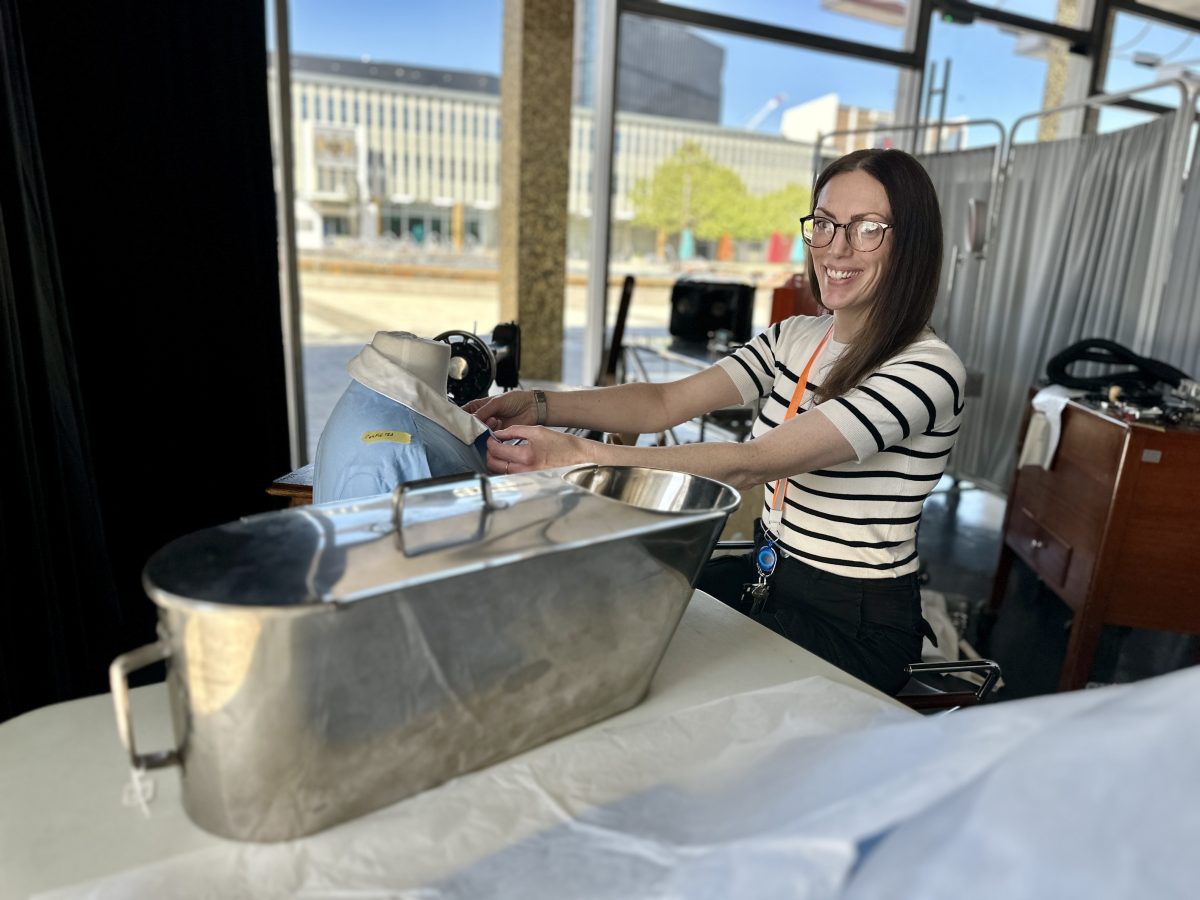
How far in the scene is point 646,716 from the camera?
0.84m

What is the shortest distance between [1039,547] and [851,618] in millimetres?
1761

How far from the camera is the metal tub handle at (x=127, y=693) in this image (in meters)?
0.55

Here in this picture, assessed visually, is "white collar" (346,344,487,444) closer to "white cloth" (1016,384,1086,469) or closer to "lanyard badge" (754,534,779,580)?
"lanyard badge" (754,534,779,580)

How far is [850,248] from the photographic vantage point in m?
1.34

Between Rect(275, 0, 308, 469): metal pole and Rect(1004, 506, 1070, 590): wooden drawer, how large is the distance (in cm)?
288

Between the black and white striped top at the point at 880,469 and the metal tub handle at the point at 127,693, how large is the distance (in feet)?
3.11

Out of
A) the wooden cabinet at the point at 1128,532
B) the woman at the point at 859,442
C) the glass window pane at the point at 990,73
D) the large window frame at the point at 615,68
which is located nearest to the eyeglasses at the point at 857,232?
the woman at the point at 859,442

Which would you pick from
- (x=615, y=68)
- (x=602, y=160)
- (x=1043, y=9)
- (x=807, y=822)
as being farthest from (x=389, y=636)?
(x=1043, y=9)

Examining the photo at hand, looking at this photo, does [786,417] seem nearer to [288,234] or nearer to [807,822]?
[807,822]

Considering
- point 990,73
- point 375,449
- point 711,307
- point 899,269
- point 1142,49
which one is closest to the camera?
point 375,449

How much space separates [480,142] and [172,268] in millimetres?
2537

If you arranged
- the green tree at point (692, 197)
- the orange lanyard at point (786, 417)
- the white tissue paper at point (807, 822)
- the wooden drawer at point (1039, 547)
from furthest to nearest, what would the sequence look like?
the green tree at point (692, 197), the wooden drawer at point (1039, 547), the orange lanyard at point (786, 417), the white tissue paper at point (807, 822)

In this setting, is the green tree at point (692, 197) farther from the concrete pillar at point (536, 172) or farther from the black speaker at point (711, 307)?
the black speaker at point (711, 307)

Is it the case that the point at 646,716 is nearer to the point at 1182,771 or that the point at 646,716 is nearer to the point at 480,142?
the point at 1182,771
